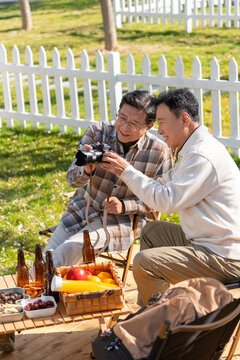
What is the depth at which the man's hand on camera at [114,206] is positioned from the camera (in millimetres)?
4555

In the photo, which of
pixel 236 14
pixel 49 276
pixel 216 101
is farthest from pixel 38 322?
pixel 236 14

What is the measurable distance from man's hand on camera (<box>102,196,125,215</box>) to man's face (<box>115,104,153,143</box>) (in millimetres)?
432

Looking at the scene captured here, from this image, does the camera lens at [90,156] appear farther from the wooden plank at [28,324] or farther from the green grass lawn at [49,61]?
the green grass lawn at [49,61]

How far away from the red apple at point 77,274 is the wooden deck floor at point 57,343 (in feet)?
1.95

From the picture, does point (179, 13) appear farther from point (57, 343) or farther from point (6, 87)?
point (57, 343)

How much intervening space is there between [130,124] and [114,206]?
0.59 meters

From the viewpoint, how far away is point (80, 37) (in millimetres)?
15156

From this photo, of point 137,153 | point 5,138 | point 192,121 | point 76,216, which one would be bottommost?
point 5,138

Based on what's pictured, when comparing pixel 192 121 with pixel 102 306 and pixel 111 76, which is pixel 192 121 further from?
pixel 111 76

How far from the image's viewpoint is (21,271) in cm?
392

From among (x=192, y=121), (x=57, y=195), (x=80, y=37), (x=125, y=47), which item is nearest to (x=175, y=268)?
(x=192, y=121)

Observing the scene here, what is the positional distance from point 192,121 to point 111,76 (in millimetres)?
4299

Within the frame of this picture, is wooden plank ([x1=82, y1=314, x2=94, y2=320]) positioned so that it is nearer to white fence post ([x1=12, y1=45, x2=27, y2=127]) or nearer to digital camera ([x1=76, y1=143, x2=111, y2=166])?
digital camera ([x1=76, y1=143, x2=111, y2=166])

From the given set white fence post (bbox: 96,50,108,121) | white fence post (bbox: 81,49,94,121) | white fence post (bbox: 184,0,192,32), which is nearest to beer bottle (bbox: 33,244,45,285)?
white fence post (bbox: 96,50,108,121)
